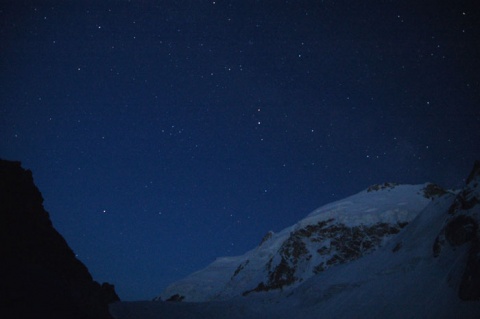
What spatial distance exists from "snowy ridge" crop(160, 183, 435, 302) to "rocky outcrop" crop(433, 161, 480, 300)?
3456 cm

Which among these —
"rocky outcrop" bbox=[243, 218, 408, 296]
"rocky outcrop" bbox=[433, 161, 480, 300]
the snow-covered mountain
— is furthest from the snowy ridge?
"rocky outcrop" bbox=[433, 161, 480, 300]

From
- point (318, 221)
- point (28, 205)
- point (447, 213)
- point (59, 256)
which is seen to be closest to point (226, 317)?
point (59, 256)

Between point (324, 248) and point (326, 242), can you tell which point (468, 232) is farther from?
point (326, 242)

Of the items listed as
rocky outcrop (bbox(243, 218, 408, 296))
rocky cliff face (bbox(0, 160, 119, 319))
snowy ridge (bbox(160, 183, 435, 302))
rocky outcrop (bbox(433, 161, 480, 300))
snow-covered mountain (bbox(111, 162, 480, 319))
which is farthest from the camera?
snowy ridge (bbox(160, 183, 435, 302))

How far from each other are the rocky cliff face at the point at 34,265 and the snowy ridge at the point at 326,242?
42.7 metres

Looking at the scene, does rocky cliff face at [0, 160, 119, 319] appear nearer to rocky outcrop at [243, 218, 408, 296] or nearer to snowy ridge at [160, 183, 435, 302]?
snowy ridge at [160, 183, 435, 302]

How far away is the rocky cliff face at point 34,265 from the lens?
34.3 feet

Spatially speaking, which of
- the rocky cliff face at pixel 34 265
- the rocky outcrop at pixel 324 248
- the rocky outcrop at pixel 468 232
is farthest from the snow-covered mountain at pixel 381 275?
the rocky cliff face at pixel 34 265

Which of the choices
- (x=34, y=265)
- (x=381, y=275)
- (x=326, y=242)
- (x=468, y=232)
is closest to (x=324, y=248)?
(x=326, y=242)

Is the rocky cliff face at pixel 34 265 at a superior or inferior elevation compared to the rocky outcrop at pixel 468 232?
superior

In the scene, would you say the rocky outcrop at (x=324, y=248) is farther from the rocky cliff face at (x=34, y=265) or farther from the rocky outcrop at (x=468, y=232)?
the rocky cliff face at (x=34, y=265)

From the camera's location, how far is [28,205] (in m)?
15.8

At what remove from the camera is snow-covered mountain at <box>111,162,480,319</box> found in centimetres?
1808

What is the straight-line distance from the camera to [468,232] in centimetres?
1989
